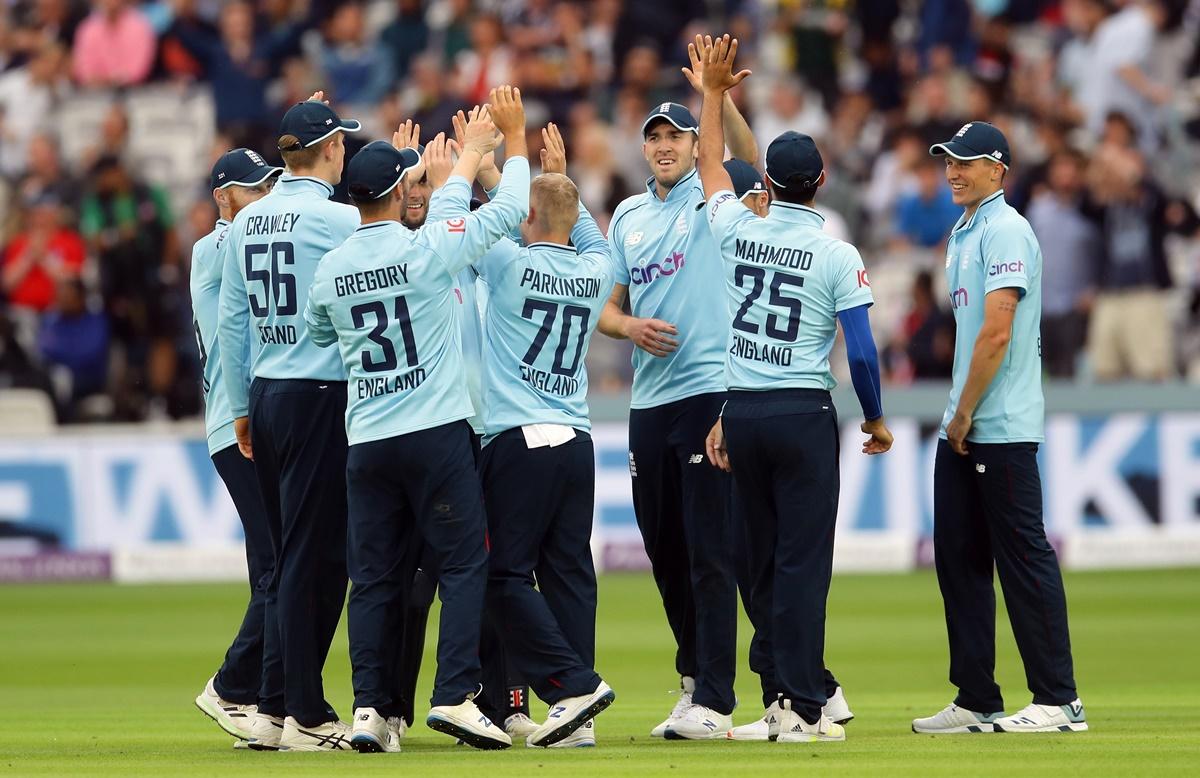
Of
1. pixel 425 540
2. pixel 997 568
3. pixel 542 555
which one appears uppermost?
pixel 425 540

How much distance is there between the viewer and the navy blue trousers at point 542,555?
9.08 m

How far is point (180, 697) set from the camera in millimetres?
12227

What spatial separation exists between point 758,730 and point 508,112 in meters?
3.22

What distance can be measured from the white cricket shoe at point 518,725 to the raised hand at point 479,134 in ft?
9.24

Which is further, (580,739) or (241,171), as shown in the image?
(241,171)

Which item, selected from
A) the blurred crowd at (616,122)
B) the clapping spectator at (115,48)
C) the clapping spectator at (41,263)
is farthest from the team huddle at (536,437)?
the clapping spectator at (115,48)

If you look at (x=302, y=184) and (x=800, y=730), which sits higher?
(x=302, y=184)

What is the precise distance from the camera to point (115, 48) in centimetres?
2478

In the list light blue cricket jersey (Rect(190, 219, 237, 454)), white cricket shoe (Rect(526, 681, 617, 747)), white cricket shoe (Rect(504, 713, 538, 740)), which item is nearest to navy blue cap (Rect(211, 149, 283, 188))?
light blue cricket jersey (Rect(190, 219, 237, 454))

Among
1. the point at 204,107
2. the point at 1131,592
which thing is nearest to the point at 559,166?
the point at 1131,592

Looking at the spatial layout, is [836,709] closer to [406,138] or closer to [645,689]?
[645,689]

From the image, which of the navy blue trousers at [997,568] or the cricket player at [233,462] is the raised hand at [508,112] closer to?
the cricket player at [233,462]

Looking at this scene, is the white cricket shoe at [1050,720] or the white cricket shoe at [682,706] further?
the white cricket shoe at [682,706]

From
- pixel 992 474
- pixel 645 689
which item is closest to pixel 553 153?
pixel 992 474
